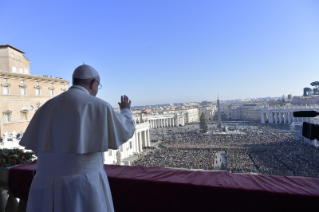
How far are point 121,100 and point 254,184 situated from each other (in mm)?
895

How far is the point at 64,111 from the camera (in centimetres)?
90

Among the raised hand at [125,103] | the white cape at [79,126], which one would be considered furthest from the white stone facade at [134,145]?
the white cape at [79,126]

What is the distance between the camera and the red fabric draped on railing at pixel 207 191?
3.37ft

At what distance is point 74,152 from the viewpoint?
2.81 feet

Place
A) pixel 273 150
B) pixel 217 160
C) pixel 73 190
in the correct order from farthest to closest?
pixel 273 150 < pixel 217 160 < pixel 73 190

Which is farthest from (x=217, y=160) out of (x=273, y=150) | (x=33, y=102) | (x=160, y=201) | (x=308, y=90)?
(x=308, y=90)

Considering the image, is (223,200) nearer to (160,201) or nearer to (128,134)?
(160,201)

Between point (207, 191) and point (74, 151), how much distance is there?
0.76 meters

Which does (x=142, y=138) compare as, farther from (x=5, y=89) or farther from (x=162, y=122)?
(x=162, y=122)

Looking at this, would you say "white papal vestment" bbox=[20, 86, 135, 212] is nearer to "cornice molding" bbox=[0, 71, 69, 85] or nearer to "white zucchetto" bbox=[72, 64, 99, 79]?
"white zucchetto" bbox=[72, 64, 99, 79]

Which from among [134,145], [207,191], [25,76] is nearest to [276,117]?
[134,145]

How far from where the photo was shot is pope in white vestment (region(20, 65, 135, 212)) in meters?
0.87

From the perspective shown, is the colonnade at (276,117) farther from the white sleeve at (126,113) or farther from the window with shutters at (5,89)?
the white sleeve at (126,113)

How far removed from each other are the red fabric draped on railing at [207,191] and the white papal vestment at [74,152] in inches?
15.7
